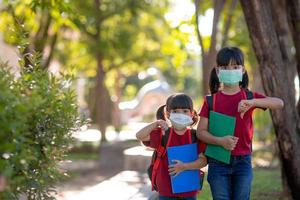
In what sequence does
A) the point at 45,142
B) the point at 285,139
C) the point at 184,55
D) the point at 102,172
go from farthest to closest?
1. the point at 184,55
2. the point at 102,172
3. the point at 285,139
4. the point at 45,142

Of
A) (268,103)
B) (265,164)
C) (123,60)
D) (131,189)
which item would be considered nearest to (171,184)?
(268,103)

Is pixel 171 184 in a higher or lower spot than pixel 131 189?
higher

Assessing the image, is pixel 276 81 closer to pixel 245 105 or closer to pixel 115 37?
pixel 245 105

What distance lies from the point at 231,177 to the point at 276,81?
2.11 metres

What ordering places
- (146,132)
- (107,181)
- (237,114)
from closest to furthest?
(146,132)
(237,114)
(107,181)

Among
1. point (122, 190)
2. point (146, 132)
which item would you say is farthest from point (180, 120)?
point (122, 190)

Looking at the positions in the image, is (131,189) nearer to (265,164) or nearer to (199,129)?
(199,129)

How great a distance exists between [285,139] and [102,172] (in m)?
9.19

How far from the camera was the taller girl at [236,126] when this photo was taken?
4.99 metres

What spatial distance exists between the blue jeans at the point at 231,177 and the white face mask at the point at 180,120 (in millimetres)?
403

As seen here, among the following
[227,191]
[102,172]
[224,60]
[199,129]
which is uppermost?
[224,60]

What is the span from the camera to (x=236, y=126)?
16.4 feet

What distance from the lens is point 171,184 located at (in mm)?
4984

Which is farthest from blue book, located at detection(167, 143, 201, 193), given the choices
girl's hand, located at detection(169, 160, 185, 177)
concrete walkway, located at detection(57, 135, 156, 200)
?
concrete walkway, located at detection(57, 135, 156, 200)
